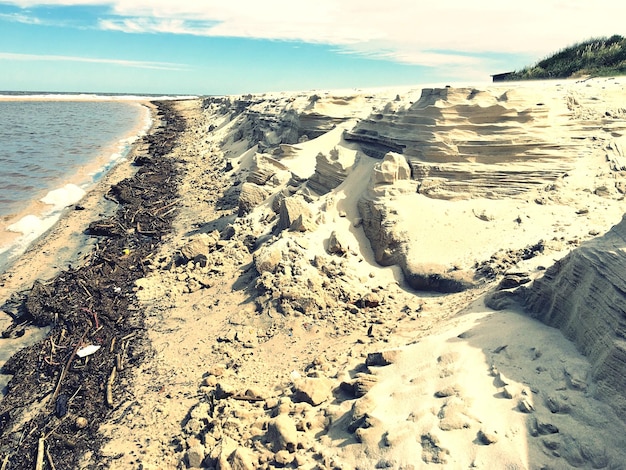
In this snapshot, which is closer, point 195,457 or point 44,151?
point 195,457

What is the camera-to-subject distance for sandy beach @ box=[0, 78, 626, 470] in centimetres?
483

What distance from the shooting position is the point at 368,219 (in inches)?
416

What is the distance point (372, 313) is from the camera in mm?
8594

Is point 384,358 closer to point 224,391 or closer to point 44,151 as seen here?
point 224,391

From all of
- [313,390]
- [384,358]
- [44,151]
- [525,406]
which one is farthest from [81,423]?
[44,151]

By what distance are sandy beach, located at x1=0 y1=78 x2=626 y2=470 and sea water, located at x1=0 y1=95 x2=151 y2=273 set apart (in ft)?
9.10

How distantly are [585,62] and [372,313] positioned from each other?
53.6ft

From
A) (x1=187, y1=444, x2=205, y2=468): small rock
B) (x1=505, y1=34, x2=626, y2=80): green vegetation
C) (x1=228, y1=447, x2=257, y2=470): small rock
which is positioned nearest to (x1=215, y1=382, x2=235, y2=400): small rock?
(x1=187, y1=444, x2=205, y2=468): small rock

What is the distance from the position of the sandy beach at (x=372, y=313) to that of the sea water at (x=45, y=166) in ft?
9.10

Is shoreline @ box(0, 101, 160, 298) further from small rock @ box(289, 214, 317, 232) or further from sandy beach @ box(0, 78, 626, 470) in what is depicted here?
small rock @ box(289, 214, 317, 232)

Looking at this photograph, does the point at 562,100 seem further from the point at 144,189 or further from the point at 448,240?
the point at 144,189

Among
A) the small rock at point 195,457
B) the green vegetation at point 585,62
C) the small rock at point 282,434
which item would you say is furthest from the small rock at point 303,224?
the green vegetation at point 585,62

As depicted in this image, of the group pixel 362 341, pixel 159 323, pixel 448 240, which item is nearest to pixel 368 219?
pixel 448 240

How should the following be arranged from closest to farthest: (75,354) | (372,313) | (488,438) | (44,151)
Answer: (488,438)
(372,313)
(75,354)
(44,151)
